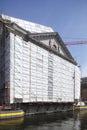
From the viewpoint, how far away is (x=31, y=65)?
170 feet

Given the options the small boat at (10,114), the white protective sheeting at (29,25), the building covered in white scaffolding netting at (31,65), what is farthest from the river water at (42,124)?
the white protective sheeting at (29,25)

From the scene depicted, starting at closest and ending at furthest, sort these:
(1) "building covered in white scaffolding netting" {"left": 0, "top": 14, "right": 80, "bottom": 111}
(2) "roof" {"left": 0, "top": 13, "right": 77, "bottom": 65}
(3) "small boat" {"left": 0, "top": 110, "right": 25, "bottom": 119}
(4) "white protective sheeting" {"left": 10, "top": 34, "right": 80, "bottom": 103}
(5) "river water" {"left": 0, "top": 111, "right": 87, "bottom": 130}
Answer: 1. (5) "river water" {"left": 0, "top": 111, "right": 87, "bottom": 130}
2. (3) "small boat" {"left": 0, "top": 110, "right": 25, "bottom": 119}
3. (1) "building covered in white scaffolding netting" {"left": 0, "top": 14, "right": 80, "bottom": 111}
4. (4) "white protective sheeting" {"left": 10, "top": 34, "right": 80, "bottom": 103}
5. (2) "roof" {"left": 0, "top": 13, "right": 77, "bottom": 65}

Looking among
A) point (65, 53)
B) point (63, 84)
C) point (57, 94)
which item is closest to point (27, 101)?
point (57, 94)

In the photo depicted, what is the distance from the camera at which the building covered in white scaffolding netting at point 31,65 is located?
47.2 m

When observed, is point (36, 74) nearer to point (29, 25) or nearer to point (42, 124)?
point (29, 25)

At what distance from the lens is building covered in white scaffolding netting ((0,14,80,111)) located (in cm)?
4716

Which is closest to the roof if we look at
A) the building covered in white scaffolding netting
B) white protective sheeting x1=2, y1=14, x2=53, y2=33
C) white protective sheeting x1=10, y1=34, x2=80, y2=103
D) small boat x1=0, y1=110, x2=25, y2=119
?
the building covered in white scaffolding netting

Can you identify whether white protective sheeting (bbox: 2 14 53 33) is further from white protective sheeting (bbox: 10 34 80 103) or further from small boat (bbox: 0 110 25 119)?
small boat (bbox: 0 110 25 119)

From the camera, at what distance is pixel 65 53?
232ft

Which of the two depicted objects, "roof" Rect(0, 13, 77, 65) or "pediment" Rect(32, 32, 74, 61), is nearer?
"roof" Rect(0, 13, 77, 65)

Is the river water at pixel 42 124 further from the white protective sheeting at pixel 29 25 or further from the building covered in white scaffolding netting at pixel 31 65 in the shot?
the white protective sheeting at pixel 29 25

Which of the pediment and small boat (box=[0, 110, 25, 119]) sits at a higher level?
the pediment

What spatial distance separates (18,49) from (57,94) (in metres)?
20.0

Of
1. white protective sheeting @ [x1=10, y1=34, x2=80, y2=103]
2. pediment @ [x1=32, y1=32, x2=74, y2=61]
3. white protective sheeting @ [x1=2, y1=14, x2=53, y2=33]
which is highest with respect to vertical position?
white protective sheeting @ [x1=2, y1=14, x2=53, y2=33]
